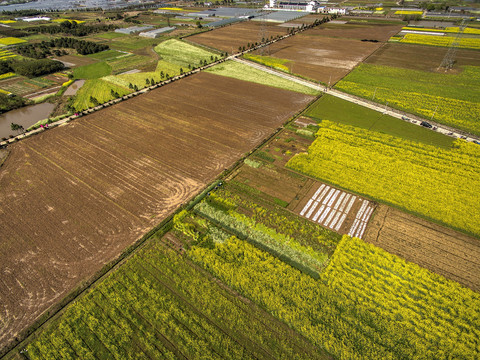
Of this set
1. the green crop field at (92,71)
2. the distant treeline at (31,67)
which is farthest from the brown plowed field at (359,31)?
the distant treeline at (31,67)

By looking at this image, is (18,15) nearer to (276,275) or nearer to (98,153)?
(98,153)

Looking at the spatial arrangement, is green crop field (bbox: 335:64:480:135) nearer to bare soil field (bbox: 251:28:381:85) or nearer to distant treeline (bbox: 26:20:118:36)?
bare soil field (bbox: 251:28:381:85)

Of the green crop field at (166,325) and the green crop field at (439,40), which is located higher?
the green crop field at (439,40)

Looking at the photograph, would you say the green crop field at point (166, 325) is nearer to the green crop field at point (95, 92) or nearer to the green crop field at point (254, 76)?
the green crop field at point (95, 92)

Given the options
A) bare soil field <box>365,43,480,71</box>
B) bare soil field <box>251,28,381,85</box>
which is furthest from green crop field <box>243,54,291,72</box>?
bare soil field <box>365,43,480,71</box>

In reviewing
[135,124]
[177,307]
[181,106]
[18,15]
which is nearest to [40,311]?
[177,307]

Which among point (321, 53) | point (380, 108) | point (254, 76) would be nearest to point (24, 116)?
point (254, 76)

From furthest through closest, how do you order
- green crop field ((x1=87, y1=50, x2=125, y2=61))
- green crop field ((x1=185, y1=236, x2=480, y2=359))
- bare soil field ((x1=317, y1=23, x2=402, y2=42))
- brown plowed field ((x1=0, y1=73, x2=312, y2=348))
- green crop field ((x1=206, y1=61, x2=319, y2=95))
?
bare soil field ((x1=317, y1=23, x2=402, y2=42)), green crop field ((x1=87, y1=50, x2=125, y2=61)), green crop field ((x1=206, y1=61, x2=319, y2=95)), brown plowed field ((x1=0, y1=73, x2=312, y2=348)), green crop field ((x1=185, y1=236, x2=480, y2=359))
